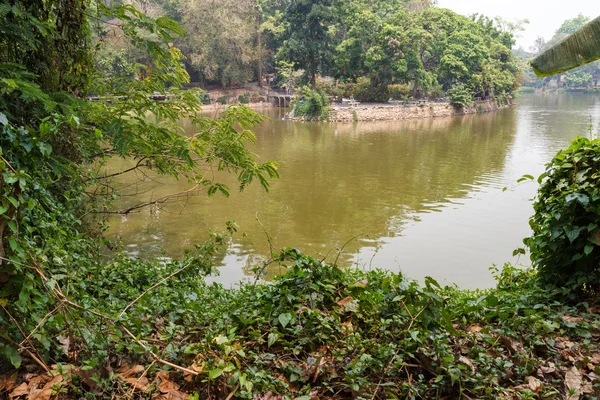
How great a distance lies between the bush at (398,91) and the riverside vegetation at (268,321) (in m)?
26.7

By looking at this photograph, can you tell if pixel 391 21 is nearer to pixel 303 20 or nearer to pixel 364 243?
pixel 303 20

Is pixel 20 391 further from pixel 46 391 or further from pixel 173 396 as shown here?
pixel 173 396

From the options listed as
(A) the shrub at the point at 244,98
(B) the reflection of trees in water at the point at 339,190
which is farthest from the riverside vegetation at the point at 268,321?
(A) the shrub at the point at 244,98

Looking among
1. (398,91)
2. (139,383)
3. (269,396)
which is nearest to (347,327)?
(269,396)

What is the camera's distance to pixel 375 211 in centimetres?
898

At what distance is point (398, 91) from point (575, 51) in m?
27.1

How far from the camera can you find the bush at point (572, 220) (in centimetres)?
282

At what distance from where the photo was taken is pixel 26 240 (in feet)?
6.49

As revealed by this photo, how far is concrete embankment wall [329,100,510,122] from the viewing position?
25547 millimetres

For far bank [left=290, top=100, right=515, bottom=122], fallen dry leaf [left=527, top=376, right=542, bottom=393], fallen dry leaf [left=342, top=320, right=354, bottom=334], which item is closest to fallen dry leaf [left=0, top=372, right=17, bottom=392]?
fallen dry leaf [left=342, top=320, right=354, bottom=334]

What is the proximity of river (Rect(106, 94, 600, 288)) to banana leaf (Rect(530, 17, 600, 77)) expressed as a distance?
1.81 meters

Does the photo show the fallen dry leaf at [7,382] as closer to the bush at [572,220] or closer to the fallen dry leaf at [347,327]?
the fallen dry leaf at [347,327]

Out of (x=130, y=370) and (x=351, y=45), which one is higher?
(x=351, y=45)

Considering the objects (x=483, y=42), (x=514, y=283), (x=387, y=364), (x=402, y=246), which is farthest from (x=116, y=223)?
(x=483, y=42)
